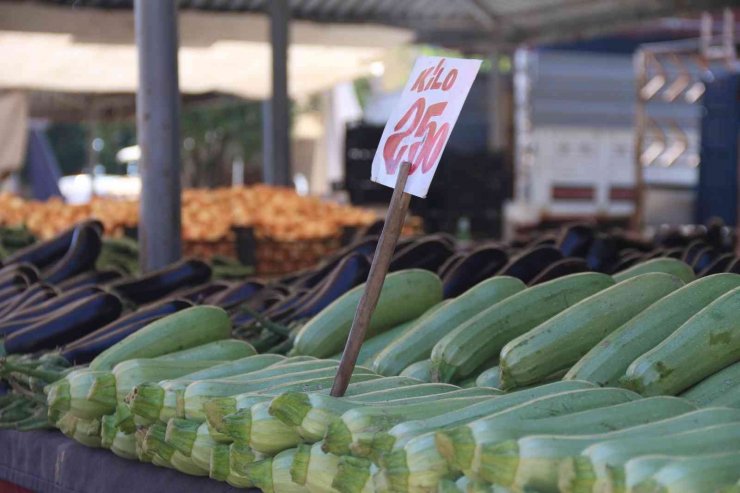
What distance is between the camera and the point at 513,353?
2.16m

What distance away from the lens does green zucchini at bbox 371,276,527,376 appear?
2486 millimetres

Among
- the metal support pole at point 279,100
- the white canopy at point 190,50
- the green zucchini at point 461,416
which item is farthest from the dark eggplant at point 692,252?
the white canopy at point 190,50

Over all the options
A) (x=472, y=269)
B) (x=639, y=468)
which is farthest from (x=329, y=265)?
(x=639, y=468)

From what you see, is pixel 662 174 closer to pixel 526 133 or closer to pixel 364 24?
pixel 526 133

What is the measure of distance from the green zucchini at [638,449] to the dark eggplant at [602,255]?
6.99 feet

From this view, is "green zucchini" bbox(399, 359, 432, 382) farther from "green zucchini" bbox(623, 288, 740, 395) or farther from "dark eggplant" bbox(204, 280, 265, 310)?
"dark eggplant" bbox(204, 280, 265, 310)

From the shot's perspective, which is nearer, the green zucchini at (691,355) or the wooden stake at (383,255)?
the green zucchini at (691,355)

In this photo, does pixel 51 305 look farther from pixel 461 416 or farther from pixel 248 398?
pixel 461 416

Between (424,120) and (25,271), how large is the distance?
2331mm

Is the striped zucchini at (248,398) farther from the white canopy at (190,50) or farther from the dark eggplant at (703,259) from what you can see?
the white canopy at (190,50)

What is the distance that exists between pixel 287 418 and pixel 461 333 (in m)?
0.65

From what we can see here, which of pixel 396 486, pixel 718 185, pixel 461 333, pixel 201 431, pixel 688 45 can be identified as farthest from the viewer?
pixel 688 45

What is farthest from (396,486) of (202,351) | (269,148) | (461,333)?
(269,148)

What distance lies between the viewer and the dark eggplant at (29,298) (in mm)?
3552
